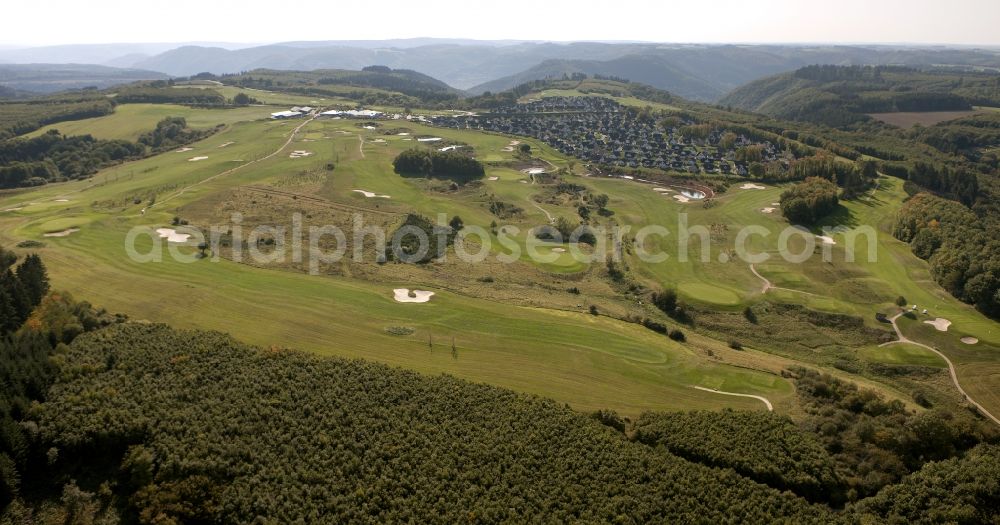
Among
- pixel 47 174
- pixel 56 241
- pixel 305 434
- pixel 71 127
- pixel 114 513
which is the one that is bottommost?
pixel 114 513

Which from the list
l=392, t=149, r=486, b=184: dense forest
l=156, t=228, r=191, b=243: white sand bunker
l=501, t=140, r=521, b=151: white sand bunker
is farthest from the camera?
l=501, t=140, r=521, b=151: white sand bunker

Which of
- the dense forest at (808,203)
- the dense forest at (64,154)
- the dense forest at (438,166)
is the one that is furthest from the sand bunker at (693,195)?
the dense forest at (64,154)

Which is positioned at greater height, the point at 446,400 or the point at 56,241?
the point at 56,241

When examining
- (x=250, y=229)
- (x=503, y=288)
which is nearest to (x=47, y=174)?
(x=250, y=229)

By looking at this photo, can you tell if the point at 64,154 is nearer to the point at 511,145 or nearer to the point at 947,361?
the point at 511,145

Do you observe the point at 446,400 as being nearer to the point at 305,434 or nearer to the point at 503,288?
the point at 305,434

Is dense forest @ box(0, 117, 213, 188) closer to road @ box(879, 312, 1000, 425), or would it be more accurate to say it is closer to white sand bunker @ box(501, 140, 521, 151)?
white sand bunker @ box(501, 140, 521, 151)

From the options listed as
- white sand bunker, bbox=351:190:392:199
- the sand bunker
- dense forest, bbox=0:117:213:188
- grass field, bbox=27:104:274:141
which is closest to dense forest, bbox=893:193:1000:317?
the sand bunker

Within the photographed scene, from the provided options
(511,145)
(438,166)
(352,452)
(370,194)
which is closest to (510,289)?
(352,452)
